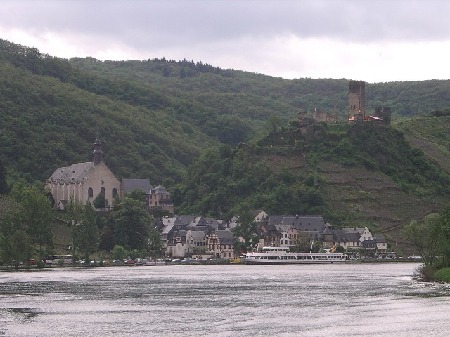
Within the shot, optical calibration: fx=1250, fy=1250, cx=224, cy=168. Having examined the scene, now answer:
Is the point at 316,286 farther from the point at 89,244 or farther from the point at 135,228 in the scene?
the point at 135,228

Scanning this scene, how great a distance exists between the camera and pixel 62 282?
12750 cm

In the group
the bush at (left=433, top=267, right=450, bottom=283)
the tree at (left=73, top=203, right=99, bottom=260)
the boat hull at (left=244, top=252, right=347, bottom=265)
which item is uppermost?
the tree at (left=73, top=203, right=99, bottom=260)

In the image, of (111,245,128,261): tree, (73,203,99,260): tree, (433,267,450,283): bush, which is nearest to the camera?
(433,267,450,283): bush

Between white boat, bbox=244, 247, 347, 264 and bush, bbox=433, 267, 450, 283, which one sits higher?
white boat, bbox=244, 247, 347, 264

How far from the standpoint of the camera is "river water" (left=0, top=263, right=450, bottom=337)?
78.3m

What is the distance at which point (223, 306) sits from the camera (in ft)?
309

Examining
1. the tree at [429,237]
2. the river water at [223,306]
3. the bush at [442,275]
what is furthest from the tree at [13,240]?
the bush at [442,275]

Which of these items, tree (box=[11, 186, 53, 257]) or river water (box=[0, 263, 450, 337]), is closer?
river water (box=[0, 263, 450, 337])

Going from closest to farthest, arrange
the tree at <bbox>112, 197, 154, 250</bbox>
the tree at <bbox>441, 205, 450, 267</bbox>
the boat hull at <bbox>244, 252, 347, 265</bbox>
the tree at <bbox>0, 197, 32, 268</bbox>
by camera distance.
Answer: the tree at <bbox>441, 205, 450, 267</bbox>
the tree at <bbox>0, 197, 32, 268</bbox>
the boat hull at <bbox>244, 252, 347, 265</bbox>
the tree at <bbox>112, 197, 154, 250</bbox>

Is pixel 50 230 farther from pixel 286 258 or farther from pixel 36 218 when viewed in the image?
pixel 286 258

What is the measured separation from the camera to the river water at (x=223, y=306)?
7831 cm

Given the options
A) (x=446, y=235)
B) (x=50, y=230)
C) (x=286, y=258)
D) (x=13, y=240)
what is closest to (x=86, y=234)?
(x=50, y=230)

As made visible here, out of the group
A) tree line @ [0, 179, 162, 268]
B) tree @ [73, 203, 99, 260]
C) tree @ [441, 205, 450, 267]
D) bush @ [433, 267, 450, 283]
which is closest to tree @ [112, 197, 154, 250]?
tree line @ [0, 179, 162, 268]

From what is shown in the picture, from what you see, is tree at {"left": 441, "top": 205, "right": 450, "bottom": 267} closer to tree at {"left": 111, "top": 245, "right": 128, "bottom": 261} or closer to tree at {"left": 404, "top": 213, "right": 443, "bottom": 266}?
tree at {"left": 404, "top": 213, "right": 443, "bottom": 266}
